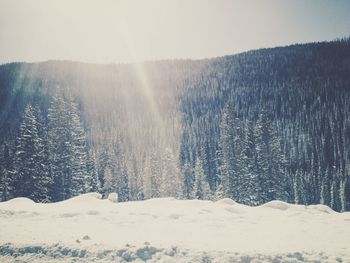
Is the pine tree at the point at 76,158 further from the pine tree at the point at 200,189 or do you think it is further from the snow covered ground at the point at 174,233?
the pine tree at the point at 200,189

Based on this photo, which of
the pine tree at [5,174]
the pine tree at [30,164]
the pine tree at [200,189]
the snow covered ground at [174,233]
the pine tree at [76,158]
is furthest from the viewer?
the pine tree at [200,189]

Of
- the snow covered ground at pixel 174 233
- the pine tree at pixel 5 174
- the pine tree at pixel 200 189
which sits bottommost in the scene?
the pine tree at pixel 200 189

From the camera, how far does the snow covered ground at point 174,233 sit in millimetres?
9867

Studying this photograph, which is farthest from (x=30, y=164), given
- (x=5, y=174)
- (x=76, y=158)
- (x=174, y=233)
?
(x=174, y=233)

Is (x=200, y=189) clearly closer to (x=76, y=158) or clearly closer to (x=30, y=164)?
(x=76, y=158)

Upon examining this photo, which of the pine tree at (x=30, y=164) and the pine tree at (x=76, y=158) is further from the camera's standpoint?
the pine tree at (x=76, y=158)

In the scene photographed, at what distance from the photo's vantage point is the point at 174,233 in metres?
11.9

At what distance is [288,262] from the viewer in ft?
30.0

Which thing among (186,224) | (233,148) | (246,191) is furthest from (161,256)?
(233,148)

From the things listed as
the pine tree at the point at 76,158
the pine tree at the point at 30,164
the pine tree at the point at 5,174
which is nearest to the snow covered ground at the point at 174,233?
the pine tree at the point at 30,164

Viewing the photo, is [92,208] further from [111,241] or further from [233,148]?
[233,148]

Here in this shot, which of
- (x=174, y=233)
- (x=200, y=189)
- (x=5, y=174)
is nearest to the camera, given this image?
(x=174, y=233)

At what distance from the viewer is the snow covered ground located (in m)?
9.87

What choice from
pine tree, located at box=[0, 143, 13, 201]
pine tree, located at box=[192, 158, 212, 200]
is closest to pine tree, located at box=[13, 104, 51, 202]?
pine tree, located at box=[0, 143, 13, 201]
